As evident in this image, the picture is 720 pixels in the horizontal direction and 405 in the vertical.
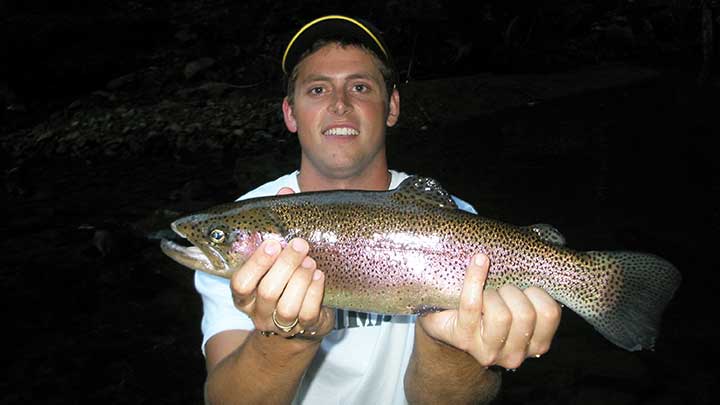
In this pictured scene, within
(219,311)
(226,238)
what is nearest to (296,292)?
(226,238)

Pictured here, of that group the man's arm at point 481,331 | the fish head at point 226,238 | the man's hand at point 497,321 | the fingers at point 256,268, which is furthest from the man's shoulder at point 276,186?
the man's hand at point 497,321

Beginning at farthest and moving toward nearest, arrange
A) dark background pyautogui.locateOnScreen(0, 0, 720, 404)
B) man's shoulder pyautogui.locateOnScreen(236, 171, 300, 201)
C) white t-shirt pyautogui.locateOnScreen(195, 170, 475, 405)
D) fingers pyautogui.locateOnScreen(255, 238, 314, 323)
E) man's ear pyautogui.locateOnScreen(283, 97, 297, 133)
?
dark background pyautogui.locateOnScreen(0, 0, 720, 404), man's ear pyautogui.locateOnScreen(283, 97, 297, 133), man's shoulder pyautogui.locateOnScreen(236, 171, 300, 201), white t-shirt pyautogui.locateOnScreen(195, 170, 475, 405), fingers pyautogui.locateOnScreen(255, 238, 314, 323)

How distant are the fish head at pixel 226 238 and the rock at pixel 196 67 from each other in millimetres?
17568

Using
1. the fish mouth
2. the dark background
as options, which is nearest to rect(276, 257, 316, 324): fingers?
the fish mouth

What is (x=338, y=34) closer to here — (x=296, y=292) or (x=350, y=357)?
(x=296, y=292)

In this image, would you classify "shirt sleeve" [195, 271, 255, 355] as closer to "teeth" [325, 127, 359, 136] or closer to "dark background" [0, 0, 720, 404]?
"teeth" [325, 127, 359, 136]

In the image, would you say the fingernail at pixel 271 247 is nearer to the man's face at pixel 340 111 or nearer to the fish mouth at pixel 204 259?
the fish mouth at pixel 204 259

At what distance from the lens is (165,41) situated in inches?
931

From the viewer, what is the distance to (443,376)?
2.64 metres

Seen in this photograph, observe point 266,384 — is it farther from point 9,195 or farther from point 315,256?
point 9,195

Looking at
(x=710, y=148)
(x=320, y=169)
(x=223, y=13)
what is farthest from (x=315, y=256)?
(x=223, y=13)

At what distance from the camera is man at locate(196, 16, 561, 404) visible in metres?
2.22

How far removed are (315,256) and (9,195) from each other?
10.9 m

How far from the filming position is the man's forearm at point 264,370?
2424 mm
